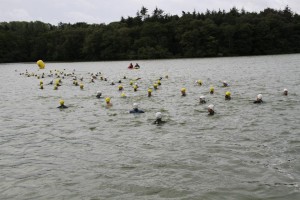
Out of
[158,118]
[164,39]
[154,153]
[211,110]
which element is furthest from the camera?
[164,39]

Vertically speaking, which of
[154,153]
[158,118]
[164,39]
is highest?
[164,39]

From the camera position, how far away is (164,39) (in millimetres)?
103750

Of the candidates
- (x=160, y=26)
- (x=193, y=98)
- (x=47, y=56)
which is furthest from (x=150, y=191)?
(x=47, y=56)

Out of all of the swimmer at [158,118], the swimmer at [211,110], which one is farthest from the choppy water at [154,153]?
the swimmer at [158,118]

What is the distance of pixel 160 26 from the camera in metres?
108

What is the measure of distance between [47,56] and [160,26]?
39.8 metres

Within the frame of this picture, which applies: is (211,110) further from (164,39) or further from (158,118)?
(164,39)

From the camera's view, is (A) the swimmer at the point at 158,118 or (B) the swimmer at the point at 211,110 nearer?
(A) the swimmer at the point at 158,118

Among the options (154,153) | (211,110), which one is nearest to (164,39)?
(211,110)

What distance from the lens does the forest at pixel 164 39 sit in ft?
318

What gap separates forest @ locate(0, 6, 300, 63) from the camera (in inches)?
3812

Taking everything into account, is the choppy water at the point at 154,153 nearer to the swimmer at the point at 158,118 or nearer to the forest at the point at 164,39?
the swimmer at the point at 158,118

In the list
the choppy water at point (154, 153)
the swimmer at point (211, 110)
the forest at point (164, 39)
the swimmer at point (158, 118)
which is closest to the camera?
the choppy water at point (154, 153)

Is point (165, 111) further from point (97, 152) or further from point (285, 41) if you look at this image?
point (285, 41)
